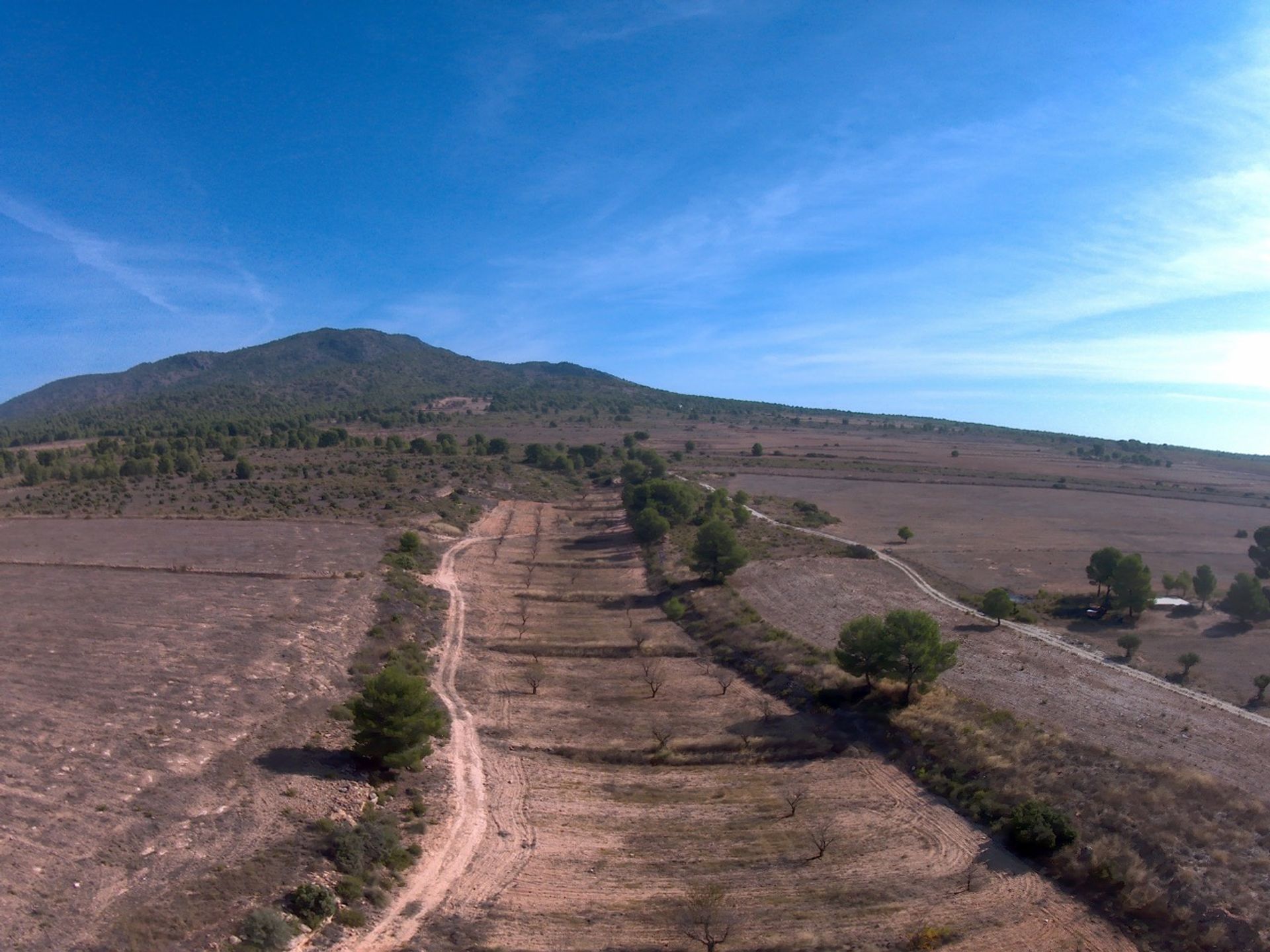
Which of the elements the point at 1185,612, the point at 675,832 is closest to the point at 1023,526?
the point at 1185,612

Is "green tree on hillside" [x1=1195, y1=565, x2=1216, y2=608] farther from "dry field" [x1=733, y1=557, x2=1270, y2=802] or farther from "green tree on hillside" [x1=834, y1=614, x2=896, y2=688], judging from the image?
"green tree on hillside" [x1=834, y1=614, x2=896, y2=688]

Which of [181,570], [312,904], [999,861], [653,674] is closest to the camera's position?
[312,904]

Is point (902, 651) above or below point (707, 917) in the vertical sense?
above

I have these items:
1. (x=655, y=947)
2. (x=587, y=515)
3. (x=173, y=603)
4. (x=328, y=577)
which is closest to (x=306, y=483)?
(x=587, y=515)

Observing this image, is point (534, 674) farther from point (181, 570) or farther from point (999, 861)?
point (181, 570)

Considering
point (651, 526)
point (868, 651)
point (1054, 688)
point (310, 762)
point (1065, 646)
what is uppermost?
point (651, 526)

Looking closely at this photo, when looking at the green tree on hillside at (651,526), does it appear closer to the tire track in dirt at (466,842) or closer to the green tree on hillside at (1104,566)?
the green tree on hillside at (1104,566)

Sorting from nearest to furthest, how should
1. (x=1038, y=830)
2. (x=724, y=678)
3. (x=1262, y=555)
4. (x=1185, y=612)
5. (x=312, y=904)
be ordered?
(x=312, y=904), (x=1038, y=830), (x=724, y=678), (x=1185, y=612), (x=1262, y=555)
